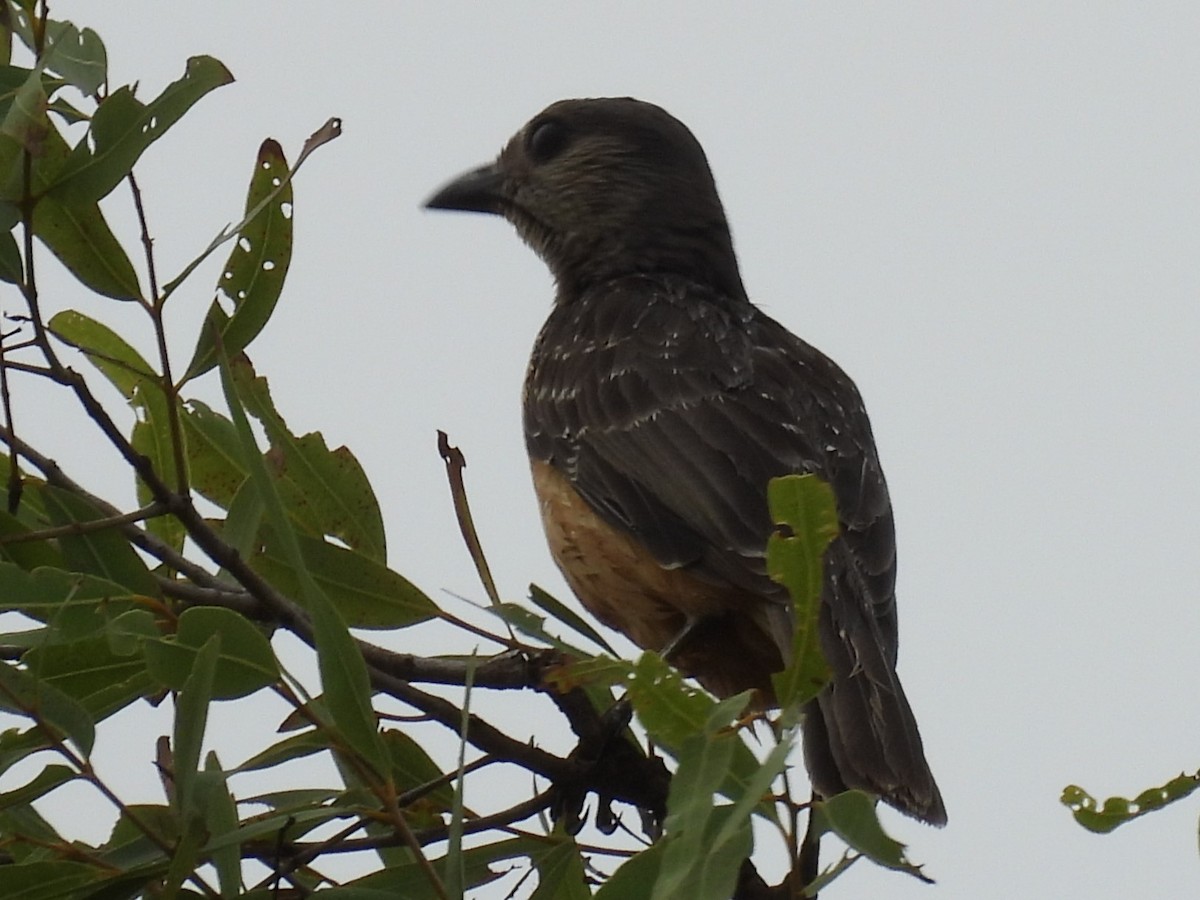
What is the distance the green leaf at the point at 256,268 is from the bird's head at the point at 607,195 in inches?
106

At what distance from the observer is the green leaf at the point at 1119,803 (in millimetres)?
2070

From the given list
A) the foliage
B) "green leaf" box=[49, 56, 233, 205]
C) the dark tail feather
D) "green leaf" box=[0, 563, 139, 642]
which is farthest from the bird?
"green leaf" box=[49, 56, 233, 205]

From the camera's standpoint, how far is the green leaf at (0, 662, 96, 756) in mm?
2379

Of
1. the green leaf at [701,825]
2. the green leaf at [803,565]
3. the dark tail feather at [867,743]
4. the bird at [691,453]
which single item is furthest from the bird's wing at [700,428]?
the green leaf at [701,825]

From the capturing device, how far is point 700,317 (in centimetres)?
493

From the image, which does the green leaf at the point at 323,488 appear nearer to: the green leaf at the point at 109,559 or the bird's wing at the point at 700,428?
the green leaf at the point at 109,559

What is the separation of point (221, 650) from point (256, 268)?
79 cm

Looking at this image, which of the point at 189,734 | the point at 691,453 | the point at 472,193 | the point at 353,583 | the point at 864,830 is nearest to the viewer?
the point at 864,830

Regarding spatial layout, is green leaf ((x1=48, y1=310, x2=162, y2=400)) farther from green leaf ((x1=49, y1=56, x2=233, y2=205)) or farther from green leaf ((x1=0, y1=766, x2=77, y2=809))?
green leaf ((x1=0, y1=766, x2=77, y2=809))

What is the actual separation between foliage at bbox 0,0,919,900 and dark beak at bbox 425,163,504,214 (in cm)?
288

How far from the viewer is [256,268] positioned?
288 centimetres

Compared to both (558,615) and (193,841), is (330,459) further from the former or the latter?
(193,841)

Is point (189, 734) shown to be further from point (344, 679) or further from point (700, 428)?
point (700, 428)

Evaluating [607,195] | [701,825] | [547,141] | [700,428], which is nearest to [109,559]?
[701,825]
